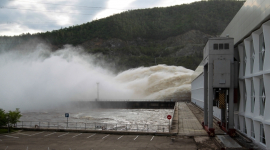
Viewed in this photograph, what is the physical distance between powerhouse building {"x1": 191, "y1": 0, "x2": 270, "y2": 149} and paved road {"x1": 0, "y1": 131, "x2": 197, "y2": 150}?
455cm

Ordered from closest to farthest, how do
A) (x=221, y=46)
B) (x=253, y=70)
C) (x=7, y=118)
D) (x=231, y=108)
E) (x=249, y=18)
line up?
1. (x=253, y=70)
2. (x=249, y=18)
3. (x=231, y=108)
4. (x=221, y=46)
5. (x=7, y=118)

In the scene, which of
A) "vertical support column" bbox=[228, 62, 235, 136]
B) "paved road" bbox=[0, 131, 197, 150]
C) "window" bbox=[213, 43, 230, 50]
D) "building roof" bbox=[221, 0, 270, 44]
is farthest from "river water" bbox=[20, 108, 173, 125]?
"building roof" bbox=[221, 0, 270, 44]

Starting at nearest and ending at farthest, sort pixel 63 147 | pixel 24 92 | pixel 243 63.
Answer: pixel 63 147, pixel 243 63, pixel 24 92

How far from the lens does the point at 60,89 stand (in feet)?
263

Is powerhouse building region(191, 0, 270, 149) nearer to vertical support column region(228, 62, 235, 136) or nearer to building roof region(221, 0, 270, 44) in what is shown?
Answer: building roof region(221, 0, 270, 44)

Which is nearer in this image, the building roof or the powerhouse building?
the building roof

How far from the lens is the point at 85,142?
67.8 feet

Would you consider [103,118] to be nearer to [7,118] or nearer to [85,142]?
[7,118]

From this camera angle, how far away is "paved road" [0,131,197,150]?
18.8 meters

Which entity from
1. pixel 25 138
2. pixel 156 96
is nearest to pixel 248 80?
pixel 25 138

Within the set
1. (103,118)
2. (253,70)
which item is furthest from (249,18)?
(103,118)

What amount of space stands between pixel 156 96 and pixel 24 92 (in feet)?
132

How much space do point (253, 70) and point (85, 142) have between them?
13951 mm

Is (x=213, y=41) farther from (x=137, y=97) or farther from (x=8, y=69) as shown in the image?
(x=8, y=69)
